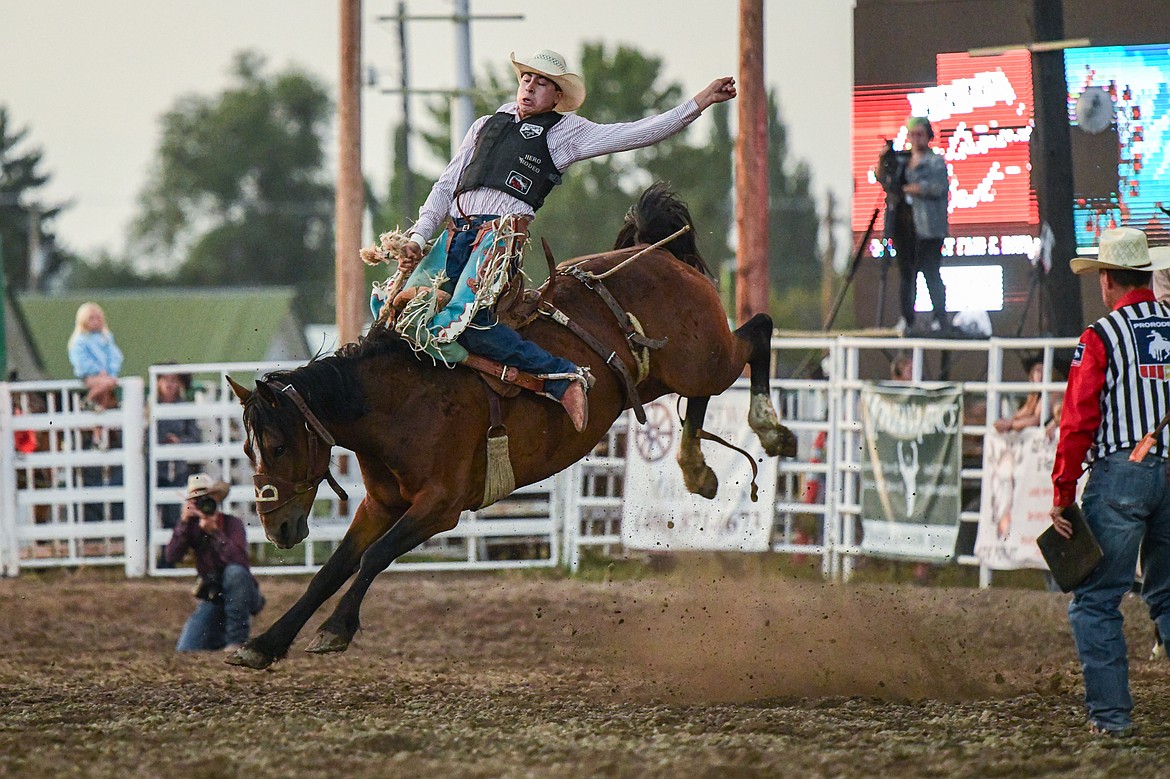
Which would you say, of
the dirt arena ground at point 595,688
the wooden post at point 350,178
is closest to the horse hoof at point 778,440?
the dirt arena ground at point 595,688

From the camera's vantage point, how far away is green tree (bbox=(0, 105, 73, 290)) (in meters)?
62.0

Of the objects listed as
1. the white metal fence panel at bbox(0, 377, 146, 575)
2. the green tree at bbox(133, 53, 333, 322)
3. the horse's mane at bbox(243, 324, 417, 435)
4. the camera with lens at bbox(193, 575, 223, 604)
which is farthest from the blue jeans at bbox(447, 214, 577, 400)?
the green tree at bbox(133, 53, 333, 322)

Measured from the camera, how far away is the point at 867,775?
4656mm

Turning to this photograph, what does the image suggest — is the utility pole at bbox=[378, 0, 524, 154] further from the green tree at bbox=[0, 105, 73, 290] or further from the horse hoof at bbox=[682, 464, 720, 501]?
the green tree at bbox=[0, 105, 73, 290]

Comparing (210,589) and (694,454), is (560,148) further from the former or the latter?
(210,589)

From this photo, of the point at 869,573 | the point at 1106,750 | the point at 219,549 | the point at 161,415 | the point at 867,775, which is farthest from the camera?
the point at 161,415

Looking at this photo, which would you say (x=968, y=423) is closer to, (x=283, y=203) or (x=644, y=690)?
(x=644, y=690)

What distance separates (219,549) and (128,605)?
2.28 m

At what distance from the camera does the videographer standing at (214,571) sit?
8375 mm

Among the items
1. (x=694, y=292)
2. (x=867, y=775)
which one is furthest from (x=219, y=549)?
A: (x=867, y=775)

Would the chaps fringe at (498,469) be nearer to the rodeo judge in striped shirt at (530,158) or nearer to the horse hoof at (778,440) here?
the rodeo judge in striped shirt at (530,158)

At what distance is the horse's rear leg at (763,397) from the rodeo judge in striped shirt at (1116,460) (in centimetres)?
204

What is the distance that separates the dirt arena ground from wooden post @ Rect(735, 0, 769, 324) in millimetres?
2812

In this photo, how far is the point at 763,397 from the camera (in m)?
7.37
